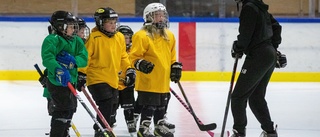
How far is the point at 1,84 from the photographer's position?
9445mm

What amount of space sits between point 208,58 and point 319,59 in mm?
1386

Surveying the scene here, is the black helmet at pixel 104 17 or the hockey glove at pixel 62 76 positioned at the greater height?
the black helmet at pixel 104 17

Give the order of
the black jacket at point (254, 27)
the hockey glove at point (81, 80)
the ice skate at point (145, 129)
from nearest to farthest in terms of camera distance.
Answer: the black jacket at point (254, 27)
the hockey glove at point (81, 80)
the ice skate at point (145, 129)

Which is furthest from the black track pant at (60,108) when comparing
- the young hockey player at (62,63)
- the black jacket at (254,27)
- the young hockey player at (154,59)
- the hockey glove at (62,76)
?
the black jacket at (254,27)

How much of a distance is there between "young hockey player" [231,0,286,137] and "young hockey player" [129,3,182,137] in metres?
0.51

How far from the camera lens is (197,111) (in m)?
7.27

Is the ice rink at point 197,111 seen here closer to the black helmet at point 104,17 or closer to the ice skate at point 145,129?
the ice skate at point 145,129

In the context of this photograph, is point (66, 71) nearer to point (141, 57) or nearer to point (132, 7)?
point (141, 57)

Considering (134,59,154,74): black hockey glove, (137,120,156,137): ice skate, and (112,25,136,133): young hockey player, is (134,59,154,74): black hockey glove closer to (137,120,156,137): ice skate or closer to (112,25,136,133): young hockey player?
(137,120,156,137): ice skate

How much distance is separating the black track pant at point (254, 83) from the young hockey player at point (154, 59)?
19.6 inches

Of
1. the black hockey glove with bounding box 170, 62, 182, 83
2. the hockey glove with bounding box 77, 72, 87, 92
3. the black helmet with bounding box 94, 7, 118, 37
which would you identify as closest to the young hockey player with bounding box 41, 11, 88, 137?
the hockey glove with bounding box 77, 72, 87, 92

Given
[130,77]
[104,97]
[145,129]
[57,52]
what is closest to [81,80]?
[104,97]

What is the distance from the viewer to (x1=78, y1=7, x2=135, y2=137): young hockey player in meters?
5.47

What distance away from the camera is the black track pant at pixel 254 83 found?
17.1 ft
